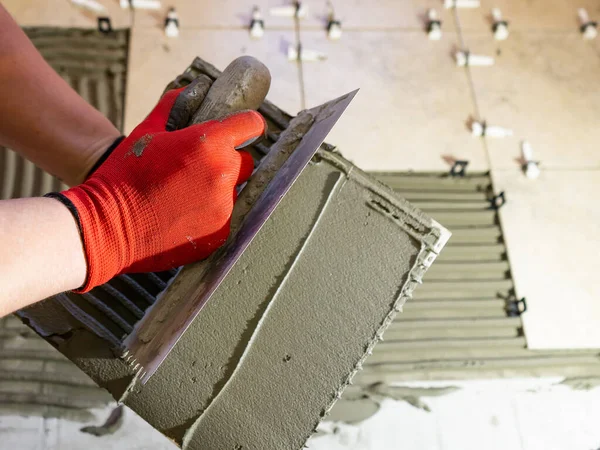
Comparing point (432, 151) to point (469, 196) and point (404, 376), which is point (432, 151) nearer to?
point (469, 196)

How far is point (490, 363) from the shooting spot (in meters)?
1.35

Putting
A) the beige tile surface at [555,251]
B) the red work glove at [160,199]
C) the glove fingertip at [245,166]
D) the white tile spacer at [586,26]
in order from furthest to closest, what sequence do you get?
1. the white tile spacer at [586,26]
2. the beige tile surface at [555,251]
3. the glove fingertip at [245,166]
4. the red work glove at [160,199]

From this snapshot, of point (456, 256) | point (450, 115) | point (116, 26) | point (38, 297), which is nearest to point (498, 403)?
point (456, 256)

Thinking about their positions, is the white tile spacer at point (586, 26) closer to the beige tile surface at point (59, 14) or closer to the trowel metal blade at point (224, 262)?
the trowel metal blade at point (224, 262)

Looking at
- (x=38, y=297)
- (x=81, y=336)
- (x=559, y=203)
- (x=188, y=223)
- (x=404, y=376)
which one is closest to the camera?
(x=38, y=297)

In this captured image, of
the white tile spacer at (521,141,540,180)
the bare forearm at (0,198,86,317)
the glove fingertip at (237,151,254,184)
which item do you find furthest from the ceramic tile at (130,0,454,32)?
the bare forearm at (0,198,86,317)

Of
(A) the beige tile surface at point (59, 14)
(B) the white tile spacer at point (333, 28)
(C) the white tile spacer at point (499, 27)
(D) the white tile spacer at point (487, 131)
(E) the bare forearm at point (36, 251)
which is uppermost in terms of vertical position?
(C) the white tile spacer at point (499, 27)

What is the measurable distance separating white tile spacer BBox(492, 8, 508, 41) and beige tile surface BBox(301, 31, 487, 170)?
16 centimetres

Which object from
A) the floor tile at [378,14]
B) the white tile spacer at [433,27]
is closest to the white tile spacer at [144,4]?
the floor tile at [378,14]

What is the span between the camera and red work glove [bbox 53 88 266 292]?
0.71m

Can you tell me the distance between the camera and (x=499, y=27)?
1.75 m

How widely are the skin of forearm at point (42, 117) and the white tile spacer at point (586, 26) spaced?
1749mm

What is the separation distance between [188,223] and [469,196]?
104 centimetres

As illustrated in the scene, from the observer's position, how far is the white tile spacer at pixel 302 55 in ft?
5.40
